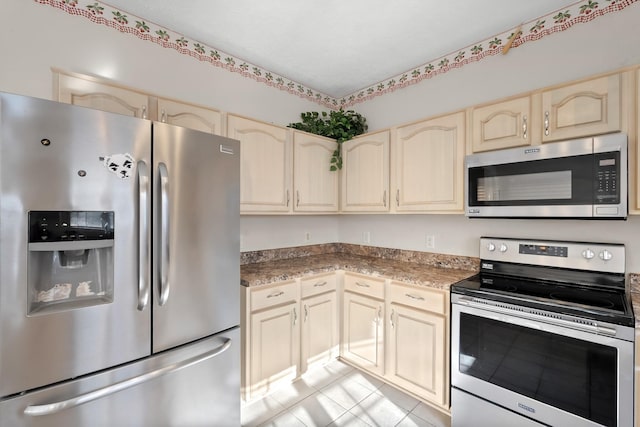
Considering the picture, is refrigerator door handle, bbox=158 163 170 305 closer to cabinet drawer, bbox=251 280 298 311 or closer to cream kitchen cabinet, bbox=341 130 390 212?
cabinet drawer, bbox=251 280 298 311

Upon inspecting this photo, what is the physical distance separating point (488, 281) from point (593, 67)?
1.47 m

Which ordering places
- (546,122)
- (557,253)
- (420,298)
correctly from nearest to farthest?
(546,122), (557,253), (420,298)

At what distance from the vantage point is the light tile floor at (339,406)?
5.91 feet

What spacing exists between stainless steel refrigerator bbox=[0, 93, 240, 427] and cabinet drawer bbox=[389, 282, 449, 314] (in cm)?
116

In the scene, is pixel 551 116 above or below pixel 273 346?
above

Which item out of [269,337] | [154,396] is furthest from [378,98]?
[154,396]

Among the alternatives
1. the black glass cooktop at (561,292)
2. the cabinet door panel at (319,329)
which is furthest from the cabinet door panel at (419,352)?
the cabinet door panel at (319,329)

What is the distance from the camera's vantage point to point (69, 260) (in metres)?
1.13

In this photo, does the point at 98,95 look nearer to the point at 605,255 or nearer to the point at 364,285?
the point at 364,285

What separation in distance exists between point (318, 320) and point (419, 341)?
78 centimetres

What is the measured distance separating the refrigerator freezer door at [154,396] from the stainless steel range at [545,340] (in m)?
1.34

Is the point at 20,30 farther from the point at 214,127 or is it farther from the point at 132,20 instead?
the point at 214,127

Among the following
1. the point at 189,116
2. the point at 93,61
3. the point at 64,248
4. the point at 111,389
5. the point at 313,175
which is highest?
the point at 93,61

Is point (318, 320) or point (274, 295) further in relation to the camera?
point (318, 320)
